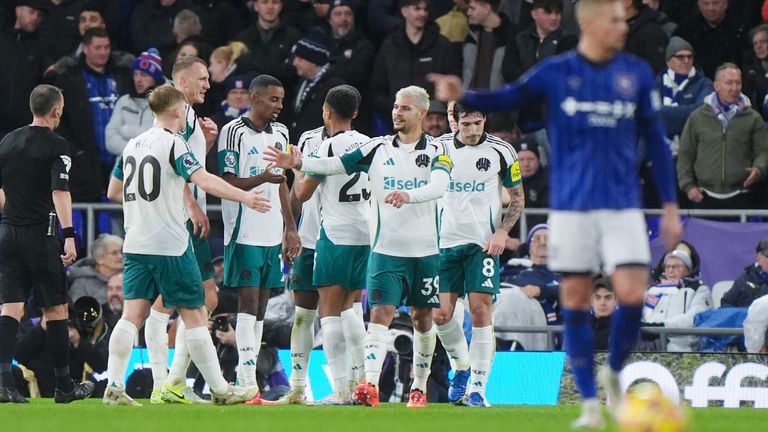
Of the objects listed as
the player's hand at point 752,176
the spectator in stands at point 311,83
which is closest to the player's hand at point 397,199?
the player's hand at point 752,176

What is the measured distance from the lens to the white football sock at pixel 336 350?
13.8 metres

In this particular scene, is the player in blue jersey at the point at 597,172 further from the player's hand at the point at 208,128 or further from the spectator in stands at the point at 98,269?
the spectator in stands at the point at 98,269

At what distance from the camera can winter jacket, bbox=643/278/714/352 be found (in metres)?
17.0

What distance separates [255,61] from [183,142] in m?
7.63

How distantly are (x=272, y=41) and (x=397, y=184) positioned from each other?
746 centimetres

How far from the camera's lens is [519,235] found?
19062 mm

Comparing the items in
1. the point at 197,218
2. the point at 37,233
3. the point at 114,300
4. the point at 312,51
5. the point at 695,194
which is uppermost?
the point at 312,51

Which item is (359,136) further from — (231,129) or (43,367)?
(43,367)

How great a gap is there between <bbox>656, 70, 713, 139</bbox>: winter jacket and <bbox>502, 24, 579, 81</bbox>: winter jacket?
128 centimetres

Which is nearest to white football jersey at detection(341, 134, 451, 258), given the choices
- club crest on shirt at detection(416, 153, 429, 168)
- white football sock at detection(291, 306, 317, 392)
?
club crest on shirt at detection(416, 153, 429, 168)

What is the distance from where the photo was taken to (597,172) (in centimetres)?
974

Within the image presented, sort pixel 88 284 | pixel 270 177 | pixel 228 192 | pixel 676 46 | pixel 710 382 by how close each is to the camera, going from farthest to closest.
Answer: pixel 676 46 → pixel 88 284 → pixel 710 382 → pixel 270 177 → pixel 228 192

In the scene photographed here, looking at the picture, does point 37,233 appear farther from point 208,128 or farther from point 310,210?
point 310,210

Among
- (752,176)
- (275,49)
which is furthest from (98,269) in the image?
(752,176)
